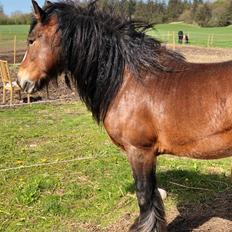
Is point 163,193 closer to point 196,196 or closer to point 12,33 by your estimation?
point 196,196

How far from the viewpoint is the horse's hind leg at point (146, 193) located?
3.57 m

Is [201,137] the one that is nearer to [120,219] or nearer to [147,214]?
[147,214]

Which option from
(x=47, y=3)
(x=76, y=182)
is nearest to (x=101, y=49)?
(x=47, y=3)

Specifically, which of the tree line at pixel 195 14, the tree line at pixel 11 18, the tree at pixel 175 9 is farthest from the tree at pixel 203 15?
the tree line at pixel 11 18

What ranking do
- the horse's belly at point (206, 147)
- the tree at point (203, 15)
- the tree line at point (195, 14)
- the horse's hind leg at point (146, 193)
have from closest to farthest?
the horse's belly at point (206, 147) → the horse's hind leg at point (146, 193) → the tree line at point (195, 14) → the tree at point (203, 15)

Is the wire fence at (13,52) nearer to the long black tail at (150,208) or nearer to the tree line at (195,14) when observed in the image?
the long black tail at (150,208)

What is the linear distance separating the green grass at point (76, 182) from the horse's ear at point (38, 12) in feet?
7.22

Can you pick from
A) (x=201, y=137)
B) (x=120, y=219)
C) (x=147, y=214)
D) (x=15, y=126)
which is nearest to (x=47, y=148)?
(x=15, y=126)

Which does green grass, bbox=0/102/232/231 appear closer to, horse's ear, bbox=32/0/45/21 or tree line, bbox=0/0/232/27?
horse's ear, bbox=32/0/45/21

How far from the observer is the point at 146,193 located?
3.72 meters

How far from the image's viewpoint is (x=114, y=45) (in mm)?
3703

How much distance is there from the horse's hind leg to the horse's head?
1.14 metres

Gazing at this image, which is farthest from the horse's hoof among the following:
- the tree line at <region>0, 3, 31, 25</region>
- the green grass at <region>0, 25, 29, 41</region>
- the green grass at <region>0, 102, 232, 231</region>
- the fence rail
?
the tree line at <region>0, 3, 31, 25</region>

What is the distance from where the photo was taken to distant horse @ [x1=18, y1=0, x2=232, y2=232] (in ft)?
10.9
